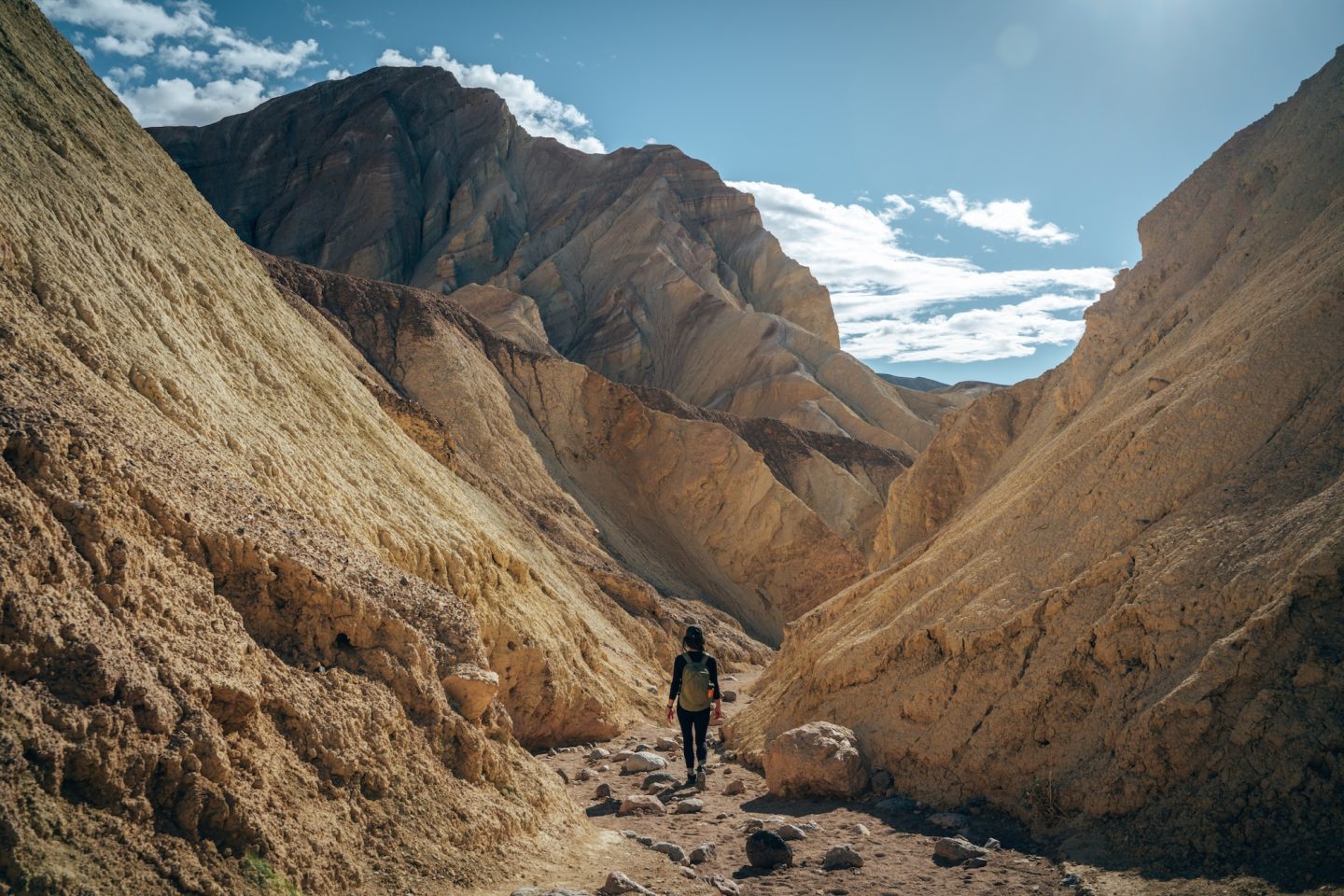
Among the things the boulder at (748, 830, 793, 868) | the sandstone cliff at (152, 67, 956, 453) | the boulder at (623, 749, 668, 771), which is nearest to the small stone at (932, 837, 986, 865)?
the boulder at (748, 830, 793, 868)

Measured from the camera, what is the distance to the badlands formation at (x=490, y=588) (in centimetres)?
428

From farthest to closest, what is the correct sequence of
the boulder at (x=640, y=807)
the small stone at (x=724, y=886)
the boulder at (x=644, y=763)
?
the boulder at (x=644, y=763), the boulder at (x=640, y=807), the small stone at (x=724, y=886)

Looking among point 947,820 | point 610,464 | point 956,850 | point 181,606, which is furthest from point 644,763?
point 610,464

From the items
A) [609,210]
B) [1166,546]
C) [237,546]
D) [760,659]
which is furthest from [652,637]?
[609,210]

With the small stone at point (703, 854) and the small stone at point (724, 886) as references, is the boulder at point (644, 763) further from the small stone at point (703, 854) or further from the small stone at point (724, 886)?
the small stone at point (724, 886)

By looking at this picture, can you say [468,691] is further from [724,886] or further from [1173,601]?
[1173,601]

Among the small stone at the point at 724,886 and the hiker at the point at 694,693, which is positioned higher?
the hiker at the point at 694,693

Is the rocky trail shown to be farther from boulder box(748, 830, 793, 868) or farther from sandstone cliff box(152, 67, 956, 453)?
sandstone cliff box(152, 67, 956, 453)

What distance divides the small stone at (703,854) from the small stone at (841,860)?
2.55ft

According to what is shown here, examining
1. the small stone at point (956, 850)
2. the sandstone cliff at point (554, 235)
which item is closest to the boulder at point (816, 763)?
the small stone at point (956, 850)

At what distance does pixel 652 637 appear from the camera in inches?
802

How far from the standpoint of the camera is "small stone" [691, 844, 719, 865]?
255 inches

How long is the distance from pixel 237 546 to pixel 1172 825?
19.7ft

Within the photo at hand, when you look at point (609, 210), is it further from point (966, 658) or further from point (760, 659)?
point (966, 658)
